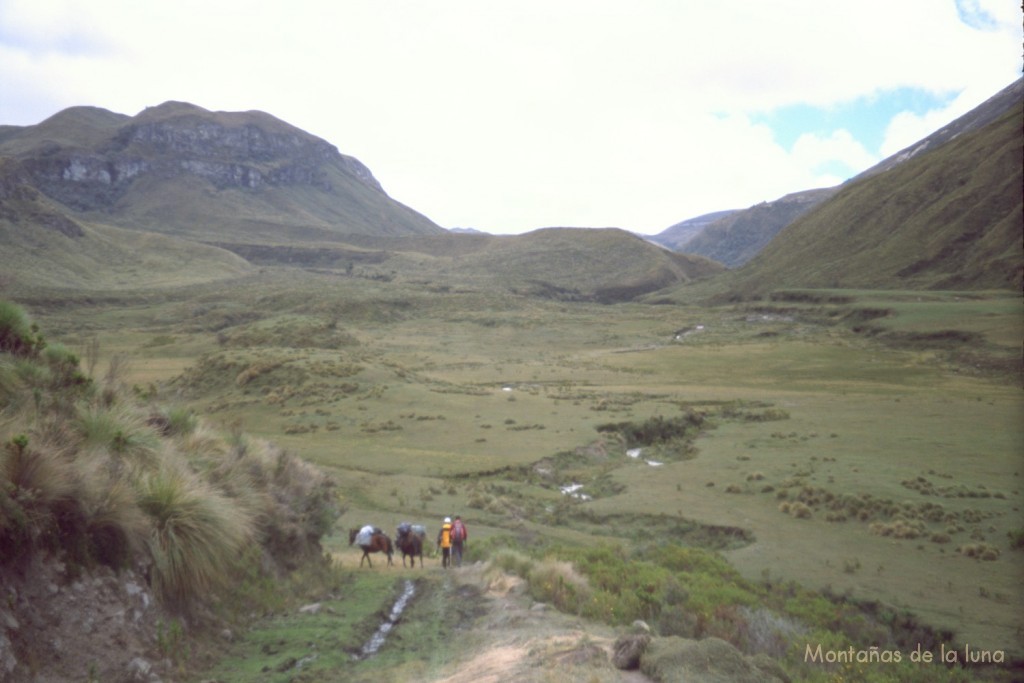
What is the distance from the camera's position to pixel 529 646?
7.99m

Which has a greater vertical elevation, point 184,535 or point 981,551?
point 184,535

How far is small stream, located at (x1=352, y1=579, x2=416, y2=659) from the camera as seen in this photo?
8.53m

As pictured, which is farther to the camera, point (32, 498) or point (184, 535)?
point (184, 535)

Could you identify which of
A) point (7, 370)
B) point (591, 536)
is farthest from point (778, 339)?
point (7, 370)

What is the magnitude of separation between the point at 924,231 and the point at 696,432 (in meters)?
99.8

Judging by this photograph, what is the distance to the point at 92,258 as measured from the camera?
14112cm

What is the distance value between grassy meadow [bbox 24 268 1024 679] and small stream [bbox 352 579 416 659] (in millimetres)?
4767

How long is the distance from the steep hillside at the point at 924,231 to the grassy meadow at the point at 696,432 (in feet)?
53.7

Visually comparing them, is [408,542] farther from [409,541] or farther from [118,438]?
[118,438]

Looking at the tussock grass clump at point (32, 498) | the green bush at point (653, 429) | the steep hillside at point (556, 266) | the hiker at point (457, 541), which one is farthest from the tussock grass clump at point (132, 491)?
the steep hillside at point (556, 266)

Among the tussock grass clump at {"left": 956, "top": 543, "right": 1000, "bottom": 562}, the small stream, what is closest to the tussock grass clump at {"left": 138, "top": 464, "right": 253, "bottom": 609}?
the small stream

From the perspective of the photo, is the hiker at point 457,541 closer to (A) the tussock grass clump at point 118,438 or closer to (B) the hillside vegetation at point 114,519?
(B) the hillside vegetation at point 114,519

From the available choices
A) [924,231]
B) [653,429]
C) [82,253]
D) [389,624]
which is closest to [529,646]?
[389,624]

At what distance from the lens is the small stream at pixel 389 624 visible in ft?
28.0
